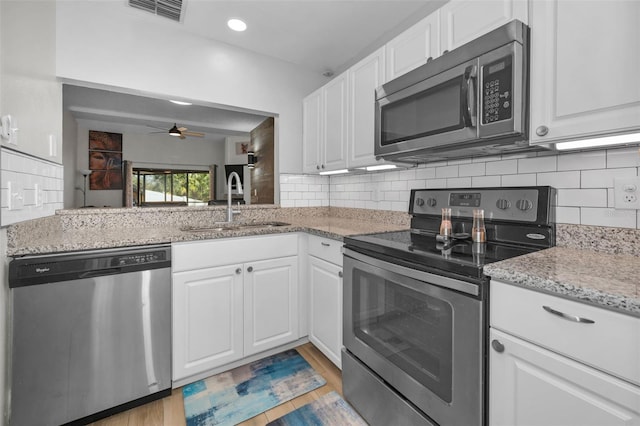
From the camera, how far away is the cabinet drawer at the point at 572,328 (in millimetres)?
677

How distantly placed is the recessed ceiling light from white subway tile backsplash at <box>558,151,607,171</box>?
220 cm

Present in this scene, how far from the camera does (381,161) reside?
187 cm

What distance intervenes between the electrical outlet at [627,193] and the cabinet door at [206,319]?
1885 millimetres

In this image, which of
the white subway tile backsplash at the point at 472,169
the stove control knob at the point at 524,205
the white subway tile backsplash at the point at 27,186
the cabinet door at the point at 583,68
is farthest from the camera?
the white subway tile backsplash at the point at 472,169

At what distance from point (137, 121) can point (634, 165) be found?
19.7ft

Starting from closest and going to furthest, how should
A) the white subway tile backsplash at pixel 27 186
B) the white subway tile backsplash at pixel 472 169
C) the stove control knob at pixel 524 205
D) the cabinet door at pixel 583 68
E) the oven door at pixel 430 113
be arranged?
the cabinet door at pixel 583 68 < the white subway tile backsplash at pixel 27 186 < the oven door at pixel 430 113 < the stove control knob at pixel 524 205 < the white subway tile backsplash at pixel 472 169

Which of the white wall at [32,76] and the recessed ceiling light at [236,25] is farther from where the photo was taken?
the recessed ceiling light at [236,25]

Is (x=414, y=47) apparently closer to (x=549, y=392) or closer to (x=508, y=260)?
(x=508, y=260)

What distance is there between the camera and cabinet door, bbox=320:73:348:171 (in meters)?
2.18

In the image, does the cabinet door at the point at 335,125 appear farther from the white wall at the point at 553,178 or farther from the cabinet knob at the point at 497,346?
the cabinet knob at the point at 497,346

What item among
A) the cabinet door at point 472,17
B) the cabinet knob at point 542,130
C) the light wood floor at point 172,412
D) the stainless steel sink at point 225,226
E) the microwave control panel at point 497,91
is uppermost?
the cabinet door at point 472,17

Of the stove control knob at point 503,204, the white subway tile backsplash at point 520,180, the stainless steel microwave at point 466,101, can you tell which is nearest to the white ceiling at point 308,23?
the stainless steel microwave at point 466,101

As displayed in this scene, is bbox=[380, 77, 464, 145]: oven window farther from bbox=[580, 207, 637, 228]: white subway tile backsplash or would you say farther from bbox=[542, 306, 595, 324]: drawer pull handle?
bbox=[542, 306, 595, 324]: drawer pull handle

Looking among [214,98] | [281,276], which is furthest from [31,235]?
[214,98]
